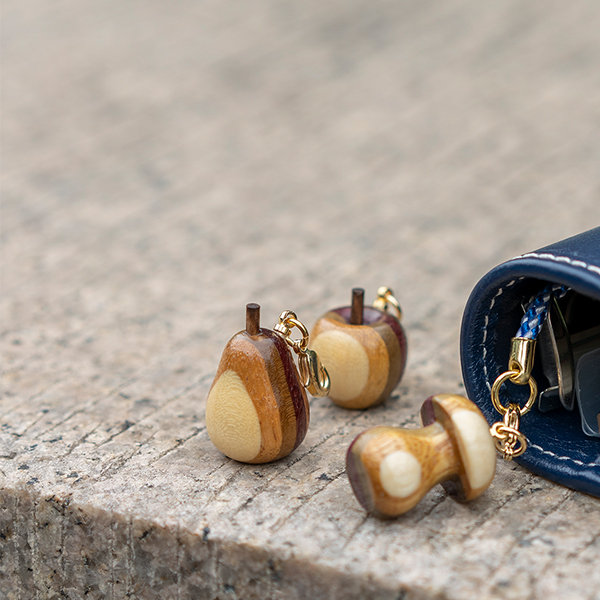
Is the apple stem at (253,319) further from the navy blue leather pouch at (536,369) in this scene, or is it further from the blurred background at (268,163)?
the blurred background at (268,163)

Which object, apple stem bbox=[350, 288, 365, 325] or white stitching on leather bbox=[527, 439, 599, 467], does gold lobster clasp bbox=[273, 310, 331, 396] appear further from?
white stitching on leather bbox=[527, 439, 599, 467]

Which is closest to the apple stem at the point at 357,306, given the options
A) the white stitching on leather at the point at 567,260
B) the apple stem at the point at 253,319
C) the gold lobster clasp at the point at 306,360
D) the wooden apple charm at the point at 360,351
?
the wooden apple charm at the point at 360,351

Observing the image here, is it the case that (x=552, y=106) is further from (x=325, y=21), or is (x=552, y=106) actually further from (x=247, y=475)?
(x=247, y=475)

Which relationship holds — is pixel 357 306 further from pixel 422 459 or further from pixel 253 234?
pixel 253 234

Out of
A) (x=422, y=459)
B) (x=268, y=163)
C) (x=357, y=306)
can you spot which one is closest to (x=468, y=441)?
(x=422, y=459)

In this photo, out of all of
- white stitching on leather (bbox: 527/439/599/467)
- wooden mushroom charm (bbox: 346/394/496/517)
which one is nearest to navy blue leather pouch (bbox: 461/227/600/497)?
white stitching on leather (bbox: 527/439/599/467)

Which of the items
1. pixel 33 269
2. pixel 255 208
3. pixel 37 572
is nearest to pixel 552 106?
pixel 255 208
